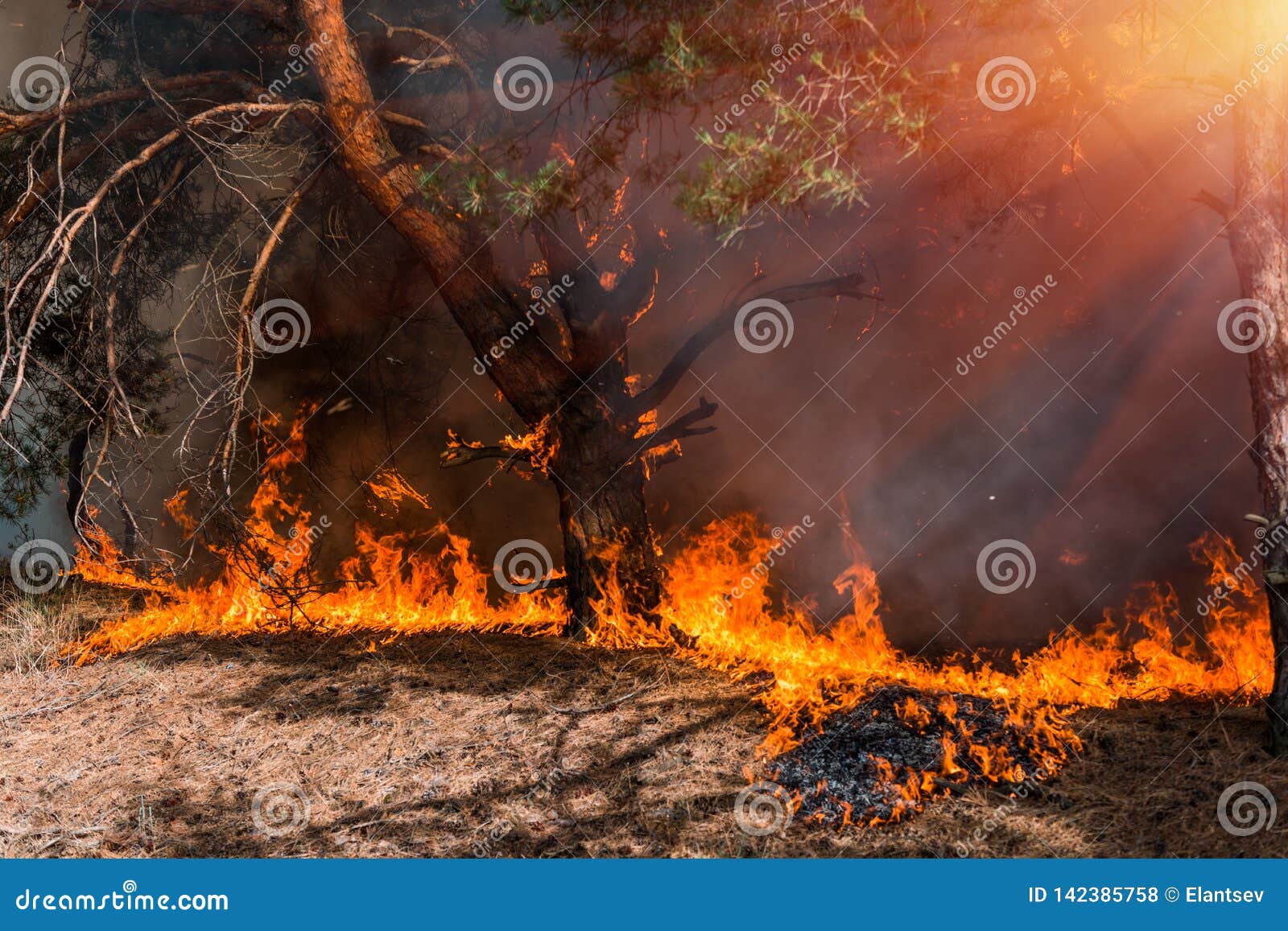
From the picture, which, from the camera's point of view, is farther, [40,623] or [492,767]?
[40,623]

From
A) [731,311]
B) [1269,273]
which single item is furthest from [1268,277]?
[731,311]

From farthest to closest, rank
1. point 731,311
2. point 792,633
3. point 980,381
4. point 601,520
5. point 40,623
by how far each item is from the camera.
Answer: point 980,381
point 40,623
point 601,520
point 792,633
point 731,311

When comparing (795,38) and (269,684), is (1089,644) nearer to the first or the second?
(795,38)

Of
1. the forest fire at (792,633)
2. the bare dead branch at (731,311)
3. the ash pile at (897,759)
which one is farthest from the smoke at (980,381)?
the ash pile at (897,759)

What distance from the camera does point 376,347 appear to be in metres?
11.0

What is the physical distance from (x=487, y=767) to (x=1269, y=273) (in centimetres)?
566

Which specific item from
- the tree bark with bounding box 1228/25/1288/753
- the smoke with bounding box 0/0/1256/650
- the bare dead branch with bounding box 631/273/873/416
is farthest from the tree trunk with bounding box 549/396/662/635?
the tree bark with bounding box 1228/25/1288/753

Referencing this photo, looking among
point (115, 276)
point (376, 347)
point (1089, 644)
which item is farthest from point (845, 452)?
point (115, 276)

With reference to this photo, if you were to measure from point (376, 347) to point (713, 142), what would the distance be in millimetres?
6334

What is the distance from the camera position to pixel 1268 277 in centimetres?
597

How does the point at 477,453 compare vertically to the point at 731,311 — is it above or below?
below

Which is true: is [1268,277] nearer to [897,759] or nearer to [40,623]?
[897,759]

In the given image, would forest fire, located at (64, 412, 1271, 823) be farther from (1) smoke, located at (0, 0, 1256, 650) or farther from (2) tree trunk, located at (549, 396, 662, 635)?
(1) smoke, located at (0, 0, 1256, 650)

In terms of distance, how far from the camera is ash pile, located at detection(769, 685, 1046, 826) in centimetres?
538
